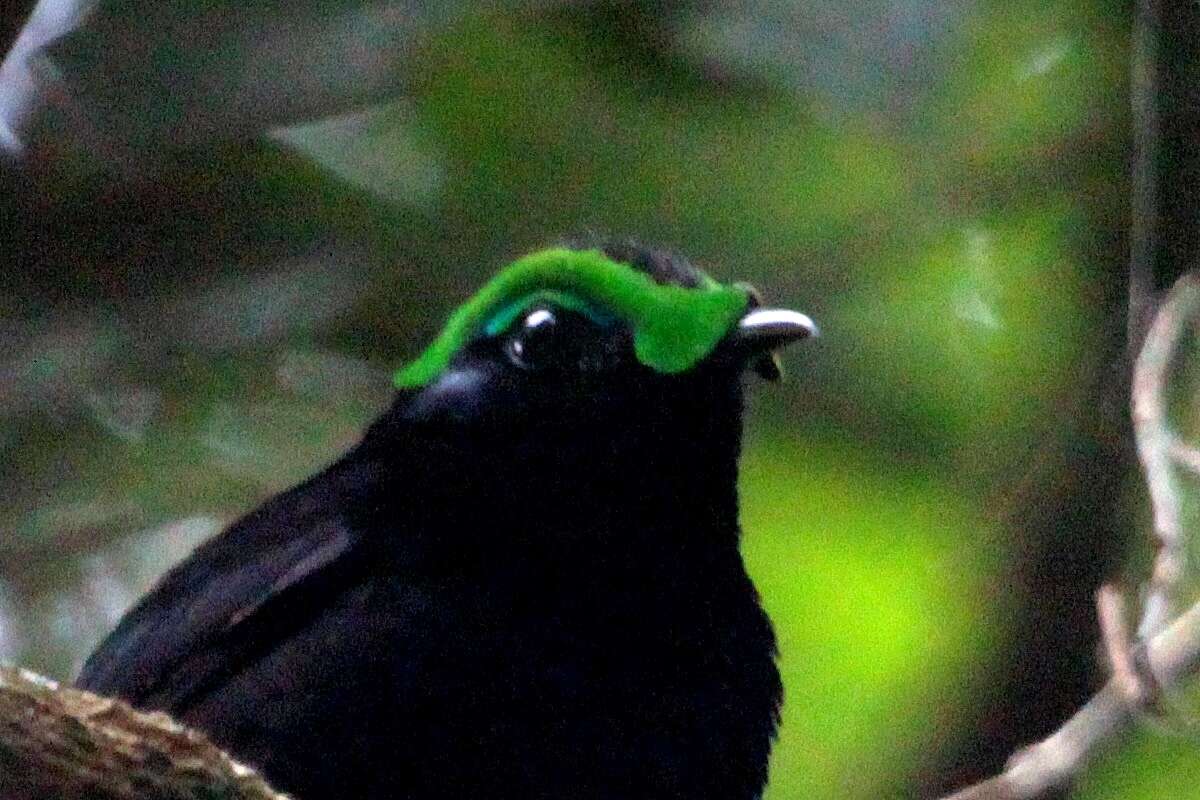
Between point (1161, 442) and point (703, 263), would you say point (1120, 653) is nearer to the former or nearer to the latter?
point (1161, 442)

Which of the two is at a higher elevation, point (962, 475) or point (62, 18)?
point (62, 18)

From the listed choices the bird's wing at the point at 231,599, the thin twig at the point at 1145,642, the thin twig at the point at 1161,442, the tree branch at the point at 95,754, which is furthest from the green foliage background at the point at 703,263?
the tree branch at the point at 95,754

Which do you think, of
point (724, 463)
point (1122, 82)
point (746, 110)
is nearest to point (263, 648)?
point (724, 463)

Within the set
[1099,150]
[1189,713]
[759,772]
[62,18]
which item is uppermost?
[62,18]

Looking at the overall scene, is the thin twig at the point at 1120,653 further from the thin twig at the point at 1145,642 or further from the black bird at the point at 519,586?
the black bird at the point at 519,586

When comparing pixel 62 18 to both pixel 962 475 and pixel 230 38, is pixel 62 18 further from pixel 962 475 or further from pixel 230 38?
pixel 962 475

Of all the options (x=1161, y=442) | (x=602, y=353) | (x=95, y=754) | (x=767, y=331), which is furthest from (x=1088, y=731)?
(x=95, y=754)

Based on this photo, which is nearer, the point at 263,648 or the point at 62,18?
the point at 263,648
